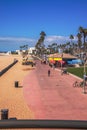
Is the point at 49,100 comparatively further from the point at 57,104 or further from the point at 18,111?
the point at 18,111

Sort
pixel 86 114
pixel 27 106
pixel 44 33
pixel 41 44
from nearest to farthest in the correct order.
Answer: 1. pixel 86 114
2. pixel 27 106
3. pixel 44 33
4. pixel 41 44

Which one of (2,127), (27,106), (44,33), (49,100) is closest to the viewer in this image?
(2,127)

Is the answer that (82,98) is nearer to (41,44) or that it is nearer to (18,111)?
(18,111)

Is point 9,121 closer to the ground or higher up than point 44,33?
closer to the ground

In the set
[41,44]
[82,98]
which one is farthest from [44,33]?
[82,98]

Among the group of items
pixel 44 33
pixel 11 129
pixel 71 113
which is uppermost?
pixel 44 33

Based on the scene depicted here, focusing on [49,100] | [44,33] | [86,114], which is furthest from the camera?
[44,33]

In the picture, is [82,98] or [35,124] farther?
[82,98]

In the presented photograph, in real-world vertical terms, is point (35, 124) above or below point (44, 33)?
below

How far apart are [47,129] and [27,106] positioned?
1483 cm

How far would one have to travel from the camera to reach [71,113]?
1521 cm

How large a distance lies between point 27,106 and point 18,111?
1870 mm

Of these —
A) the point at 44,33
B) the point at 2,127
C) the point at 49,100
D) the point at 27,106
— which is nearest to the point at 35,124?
the point at 2,127

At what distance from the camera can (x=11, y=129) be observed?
2.68 m
